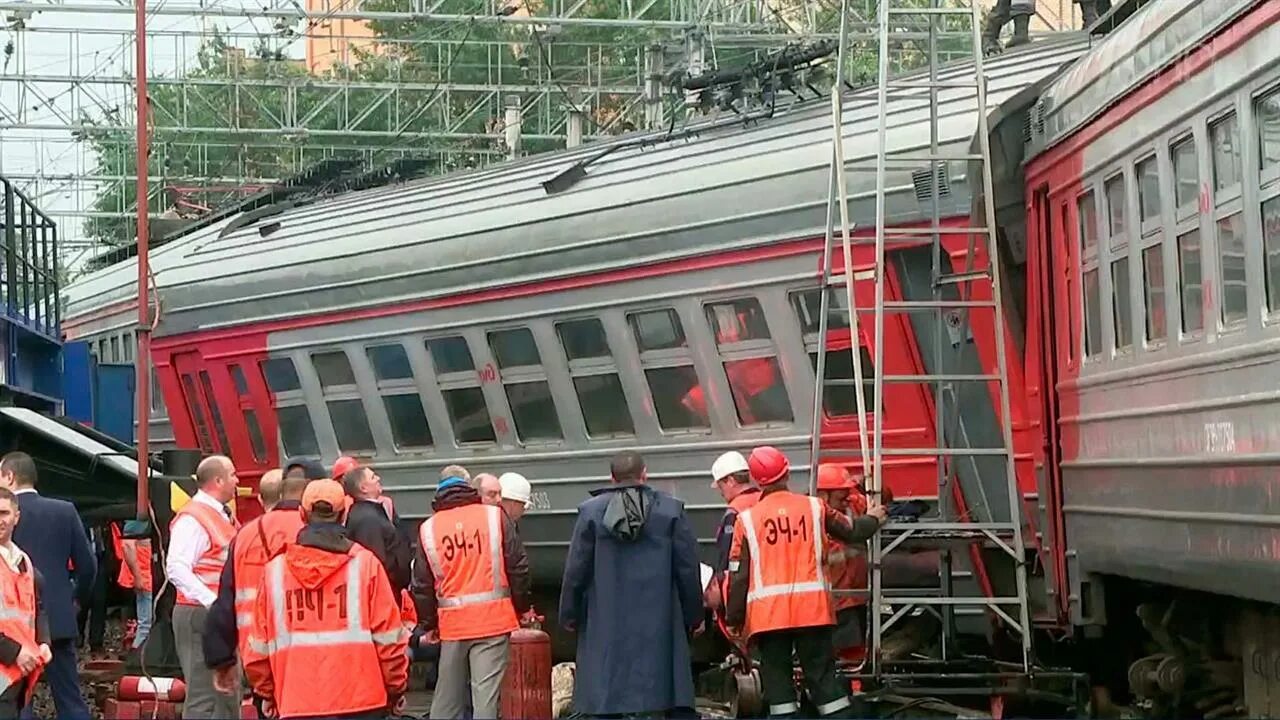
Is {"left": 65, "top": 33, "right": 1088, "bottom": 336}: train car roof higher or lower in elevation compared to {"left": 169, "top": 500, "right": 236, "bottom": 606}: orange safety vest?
higher

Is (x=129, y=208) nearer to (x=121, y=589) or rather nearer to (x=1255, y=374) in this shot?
(x=121, y=589)

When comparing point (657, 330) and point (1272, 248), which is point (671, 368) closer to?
point (657, 330)

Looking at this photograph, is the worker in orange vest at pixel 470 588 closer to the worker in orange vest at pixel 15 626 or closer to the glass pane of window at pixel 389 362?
the worker in orange vest at pixel 15 626

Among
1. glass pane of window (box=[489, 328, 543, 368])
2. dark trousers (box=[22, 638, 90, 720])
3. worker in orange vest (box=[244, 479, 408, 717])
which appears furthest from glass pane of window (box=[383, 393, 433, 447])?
worker in orange vest (box=[244, 479, 408, 717])

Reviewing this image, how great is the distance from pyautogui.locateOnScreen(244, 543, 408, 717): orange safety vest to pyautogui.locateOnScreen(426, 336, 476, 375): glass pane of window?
26.7 feet

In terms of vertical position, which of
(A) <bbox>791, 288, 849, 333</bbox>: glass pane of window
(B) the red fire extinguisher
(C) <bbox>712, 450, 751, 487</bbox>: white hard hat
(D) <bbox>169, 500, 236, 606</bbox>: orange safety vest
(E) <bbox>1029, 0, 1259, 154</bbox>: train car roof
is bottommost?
(B) the red fire extinguisher

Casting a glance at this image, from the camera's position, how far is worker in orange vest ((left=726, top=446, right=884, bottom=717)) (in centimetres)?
1029

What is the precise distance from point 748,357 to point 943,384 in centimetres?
219

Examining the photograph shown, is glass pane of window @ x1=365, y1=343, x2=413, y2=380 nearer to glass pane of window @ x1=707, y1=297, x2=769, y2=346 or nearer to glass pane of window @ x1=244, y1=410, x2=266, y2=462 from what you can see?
glass pane of window @ x1=244, y1=410, x2=266, y2=462

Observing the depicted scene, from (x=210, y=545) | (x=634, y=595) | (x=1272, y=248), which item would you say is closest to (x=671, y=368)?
(x=210, y=545)

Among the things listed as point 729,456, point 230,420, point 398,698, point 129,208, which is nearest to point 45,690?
point 230,420

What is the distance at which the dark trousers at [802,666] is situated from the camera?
1043 centimetres

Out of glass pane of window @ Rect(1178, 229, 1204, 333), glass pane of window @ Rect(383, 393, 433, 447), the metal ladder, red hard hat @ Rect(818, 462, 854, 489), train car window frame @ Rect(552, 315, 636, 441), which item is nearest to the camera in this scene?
glass pane of window @ Rect(1178, 229, 1204, 333)

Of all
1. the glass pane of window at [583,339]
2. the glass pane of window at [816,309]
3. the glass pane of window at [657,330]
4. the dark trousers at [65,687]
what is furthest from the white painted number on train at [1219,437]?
the glass pane of window at [583,339]
